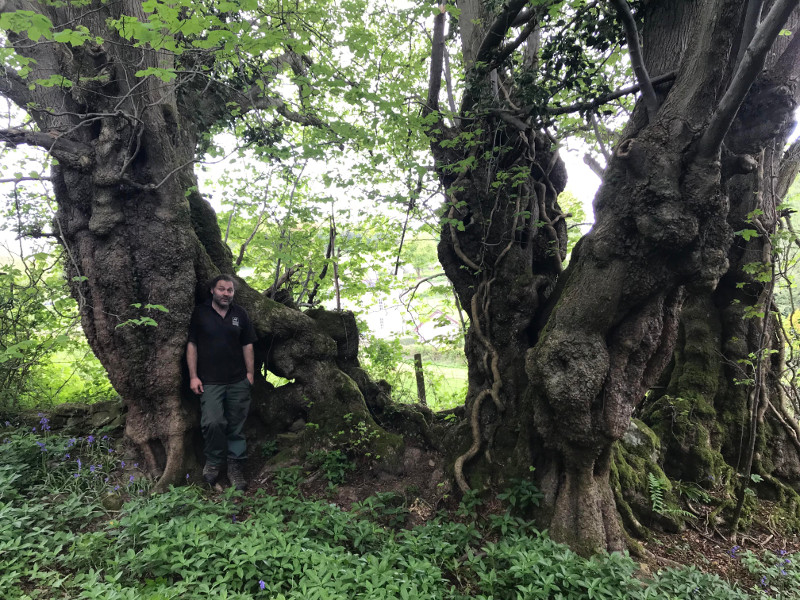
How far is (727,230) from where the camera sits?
3.26 m

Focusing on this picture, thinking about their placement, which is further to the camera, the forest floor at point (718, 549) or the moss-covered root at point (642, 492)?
the moss-covered root at point (642, 492)

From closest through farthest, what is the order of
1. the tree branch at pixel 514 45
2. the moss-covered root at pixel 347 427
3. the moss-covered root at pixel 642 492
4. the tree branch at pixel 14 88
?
the tree branch at pixel 514 45 → the moss-covered root at pixel 642 492 → the tree branch at pixel 14 88 → the moss-covered root at pixel 347 427

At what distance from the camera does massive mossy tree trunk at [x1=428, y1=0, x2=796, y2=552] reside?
3043 millimetres

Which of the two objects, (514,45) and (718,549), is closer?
(718,549)

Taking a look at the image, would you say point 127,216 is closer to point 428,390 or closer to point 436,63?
point 436,63

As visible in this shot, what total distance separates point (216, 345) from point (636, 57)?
4.60m

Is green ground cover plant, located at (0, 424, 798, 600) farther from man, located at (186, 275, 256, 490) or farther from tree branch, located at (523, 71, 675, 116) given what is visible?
tree branch, located at (523, 71, 675, 116)

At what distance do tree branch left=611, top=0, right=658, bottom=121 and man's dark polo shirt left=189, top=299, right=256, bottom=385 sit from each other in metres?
4.38

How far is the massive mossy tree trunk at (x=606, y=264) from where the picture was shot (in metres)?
3.04

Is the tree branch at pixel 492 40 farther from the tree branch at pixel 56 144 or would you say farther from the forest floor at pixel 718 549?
the forest floor at pixel 718 549

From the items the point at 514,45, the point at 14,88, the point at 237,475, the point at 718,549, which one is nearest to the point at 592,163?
the point at 514,45

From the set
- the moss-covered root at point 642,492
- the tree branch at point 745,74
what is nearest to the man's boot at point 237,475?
the moss-covered root at point 642,492

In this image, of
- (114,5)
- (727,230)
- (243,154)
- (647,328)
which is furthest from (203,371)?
(727,230)

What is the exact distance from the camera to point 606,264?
3.44 metres
